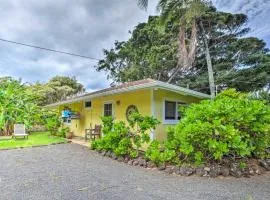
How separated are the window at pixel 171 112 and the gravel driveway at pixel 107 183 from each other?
3464 millimetres

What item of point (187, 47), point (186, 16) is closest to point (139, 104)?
point (186, 16)

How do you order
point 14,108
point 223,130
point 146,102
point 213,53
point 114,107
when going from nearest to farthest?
point 223,130 < point 146,102 < point 114,107 < point 14,108 < point 213,53

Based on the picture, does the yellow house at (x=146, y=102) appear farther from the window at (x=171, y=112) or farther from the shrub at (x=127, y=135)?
the shrub at (x=127, y=135)

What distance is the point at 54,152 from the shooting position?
9.30 metres

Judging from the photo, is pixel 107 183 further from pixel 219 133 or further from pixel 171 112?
pixel 171 112

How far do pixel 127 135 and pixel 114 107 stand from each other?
3.37 meters

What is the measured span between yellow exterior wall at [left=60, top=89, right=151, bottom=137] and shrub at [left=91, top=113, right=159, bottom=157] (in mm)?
1542

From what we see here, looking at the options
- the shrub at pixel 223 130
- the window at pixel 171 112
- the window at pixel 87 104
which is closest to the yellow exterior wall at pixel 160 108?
the window at pixel 171 112

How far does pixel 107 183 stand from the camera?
5.24m

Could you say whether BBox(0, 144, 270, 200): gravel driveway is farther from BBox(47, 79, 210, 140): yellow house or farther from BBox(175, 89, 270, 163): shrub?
BBox(47, 79, 210, 140): yellow house

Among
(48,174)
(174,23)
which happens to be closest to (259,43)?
(174,23)

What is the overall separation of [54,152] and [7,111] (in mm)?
8053

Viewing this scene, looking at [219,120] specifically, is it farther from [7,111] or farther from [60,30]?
[7,111]

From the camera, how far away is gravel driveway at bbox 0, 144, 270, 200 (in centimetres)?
448
